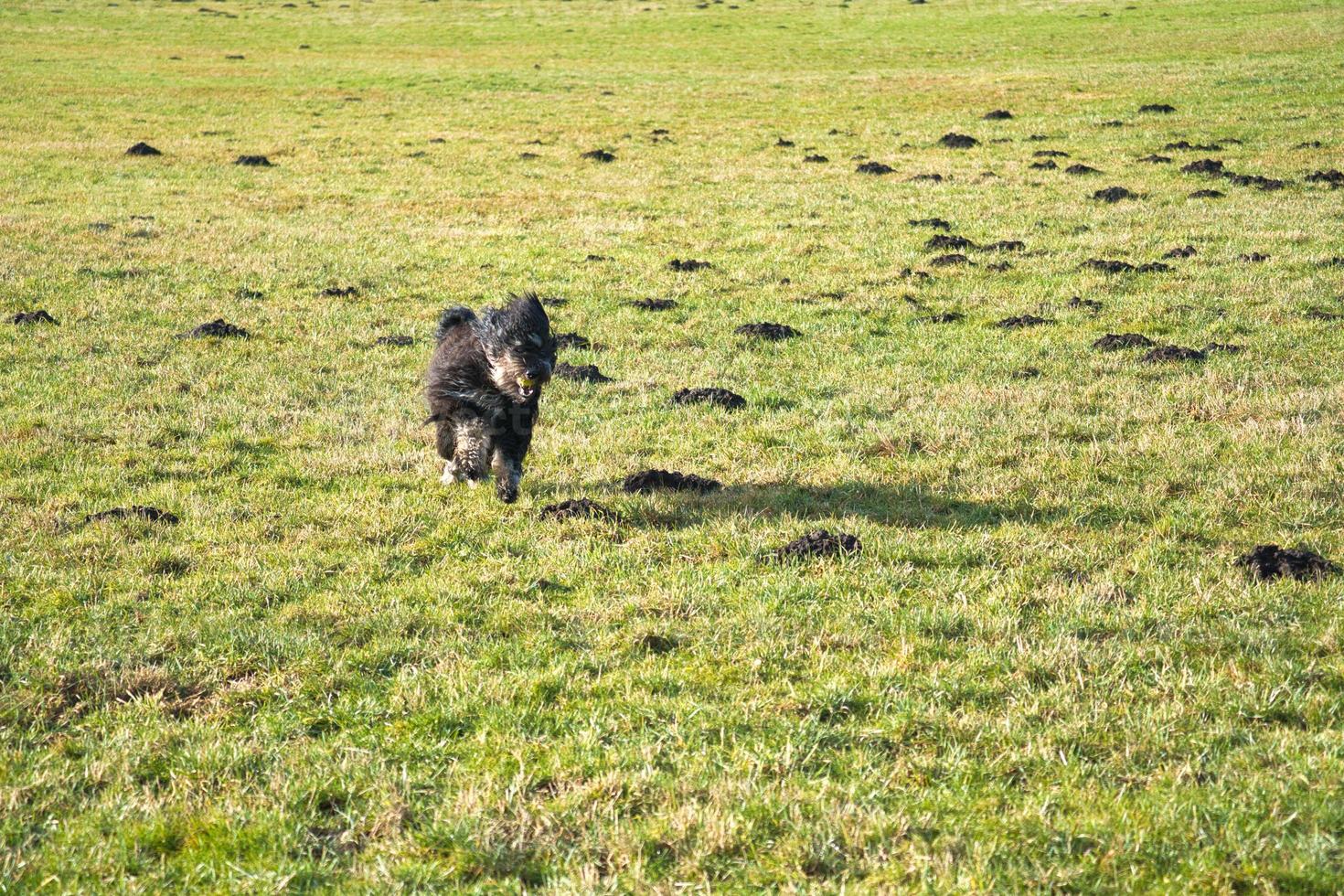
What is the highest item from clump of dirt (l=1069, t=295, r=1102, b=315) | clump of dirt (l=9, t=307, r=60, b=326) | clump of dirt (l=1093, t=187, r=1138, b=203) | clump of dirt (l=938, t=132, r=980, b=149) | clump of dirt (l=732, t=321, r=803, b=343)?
clump of dirt (l=938, t=132, r=980, b=149)

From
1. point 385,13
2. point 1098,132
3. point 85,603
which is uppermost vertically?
point 385,13

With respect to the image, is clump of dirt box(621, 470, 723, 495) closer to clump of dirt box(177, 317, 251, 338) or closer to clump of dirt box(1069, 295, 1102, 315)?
clump of dirt box(177, 317, 251, 338)

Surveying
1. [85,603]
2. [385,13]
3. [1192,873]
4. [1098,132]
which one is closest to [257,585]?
[85,603]

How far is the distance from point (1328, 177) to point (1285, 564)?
75.4 feet

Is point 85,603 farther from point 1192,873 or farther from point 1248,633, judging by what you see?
point 1248,633

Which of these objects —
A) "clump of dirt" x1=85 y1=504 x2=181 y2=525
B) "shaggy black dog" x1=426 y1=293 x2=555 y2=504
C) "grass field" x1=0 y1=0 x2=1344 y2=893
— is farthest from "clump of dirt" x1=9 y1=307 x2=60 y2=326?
"shaggy black dog" x1=426 y1=293 x2=555 y2=504

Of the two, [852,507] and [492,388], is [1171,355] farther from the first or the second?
[492,388]

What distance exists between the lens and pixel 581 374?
15930 millimetres

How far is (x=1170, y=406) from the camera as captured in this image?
13.8 metres

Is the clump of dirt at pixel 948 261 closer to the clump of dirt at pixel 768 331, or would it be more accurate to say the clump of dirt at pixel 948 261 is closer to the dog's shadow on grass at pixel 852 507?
the clump of dirt at pixel 768 331

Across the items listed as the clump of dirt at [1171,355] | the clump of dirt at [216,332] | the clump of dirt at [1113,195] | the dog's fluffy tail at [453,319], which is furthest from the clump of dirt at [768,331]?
the clump of dirt at [1113,195]

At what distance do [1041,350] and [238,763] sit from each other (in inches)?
515

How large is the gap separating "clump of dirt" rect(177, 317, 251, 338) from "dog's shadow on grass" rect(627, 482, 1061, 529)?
954 cm

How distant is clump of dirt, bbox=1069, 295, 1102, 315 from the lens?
1858 centimetres
